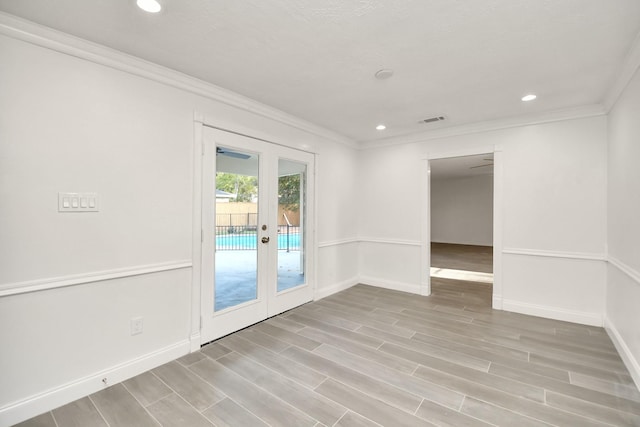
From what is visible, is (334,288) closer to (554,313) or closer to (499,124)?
(554,313)

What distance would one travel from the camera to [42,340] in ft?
6.44

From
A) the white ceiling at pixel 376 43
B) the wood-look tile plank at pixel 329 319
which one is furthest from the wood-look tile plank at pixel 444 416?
the white ceiling at pixel 376 43

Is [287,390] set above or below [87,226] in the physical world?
below

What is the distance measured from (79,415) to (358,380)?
6.55 feet

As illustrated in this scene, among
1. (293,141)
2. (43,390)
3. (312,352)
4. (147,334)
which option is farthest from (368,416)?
(293,141)

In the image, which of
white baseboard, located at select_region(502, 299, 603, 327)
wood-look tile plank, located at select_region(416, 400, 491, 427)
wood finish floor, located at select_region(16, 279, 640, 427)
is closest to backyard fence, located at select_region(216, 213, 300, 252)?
wood finish floor, located at select_region(16, 279, 640, 427)

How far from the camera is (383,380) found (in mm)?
2297

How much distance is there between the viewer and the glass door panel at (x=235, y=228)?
3.05 m

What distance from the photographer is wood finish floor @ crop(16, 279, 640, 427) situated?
74.3 inches

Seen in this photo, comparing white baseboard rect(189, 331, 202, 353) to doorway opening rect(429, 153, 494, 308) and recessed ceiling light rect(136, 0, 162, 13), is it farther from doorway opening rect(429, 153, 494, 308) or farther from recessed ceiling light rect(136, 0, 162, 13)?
doorway opening rect(429, 153, 494, 308)

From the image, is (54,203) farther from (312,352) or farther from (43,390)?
(312,352)

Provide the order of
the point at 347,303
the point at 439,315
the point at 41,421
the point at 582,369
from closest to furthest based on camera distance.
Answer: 1. the point at 41,421
2. the point at 582,369
3. the point at 439,315
4. the point at 347,303

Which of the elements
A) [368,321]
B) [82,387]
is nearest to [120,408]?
[82,387]

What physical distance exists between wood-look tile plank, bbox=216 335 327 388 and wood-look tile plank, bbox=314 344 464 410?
0.99 feet
